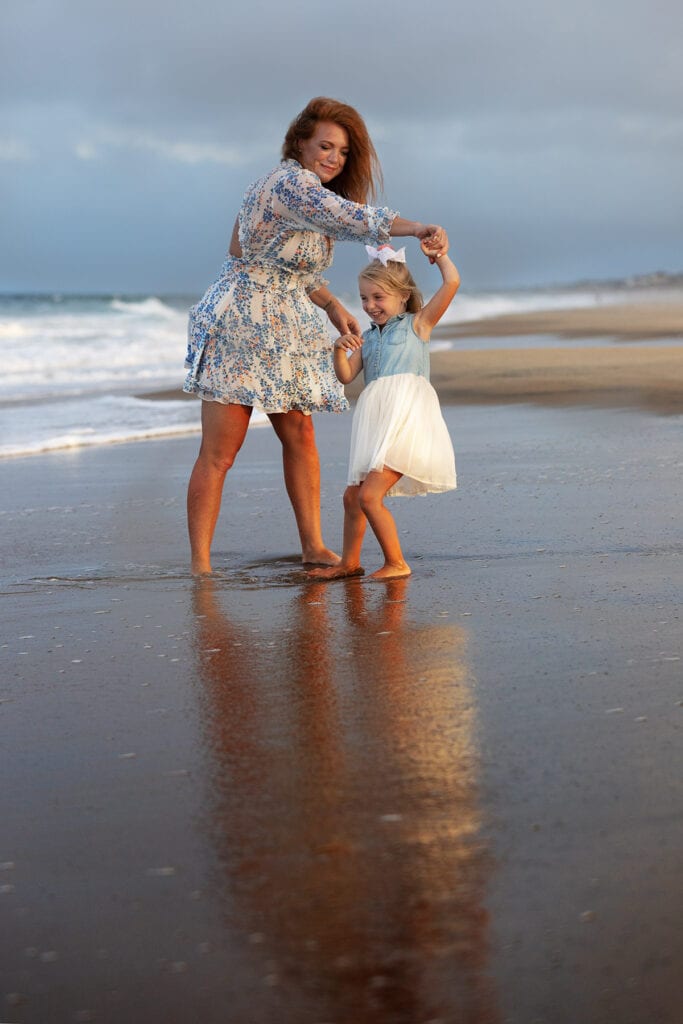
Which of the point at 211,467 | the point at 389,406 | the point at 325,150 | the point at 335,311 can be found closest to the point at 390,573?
the point at 389,406

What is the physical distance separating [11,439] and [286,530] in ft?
12.4

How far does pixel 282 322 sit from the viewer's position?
4289 millimetres

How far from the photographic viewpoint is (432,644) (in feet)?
10.3

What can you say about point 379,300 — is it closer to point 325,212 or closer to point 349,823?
point 325,212

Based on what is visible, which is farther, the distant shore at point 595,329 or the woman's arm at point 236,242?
the distant shore at point 595,329

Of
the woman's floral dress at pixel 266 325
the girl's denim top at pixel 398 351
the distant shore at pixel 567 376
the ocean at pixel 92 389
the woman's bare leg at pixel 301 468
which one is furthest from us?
the distant shore at pixel 567 376

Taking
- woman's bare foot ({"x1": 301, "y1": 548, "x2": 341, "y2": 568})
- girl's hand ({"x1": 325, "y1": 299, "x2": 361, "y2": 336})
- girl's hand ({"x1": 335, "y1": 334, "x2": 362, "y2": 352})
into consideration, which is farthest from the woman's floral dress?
woman's bare foot ({"x1": 301, "y1": 548, "x2": 341, "y2": 568})

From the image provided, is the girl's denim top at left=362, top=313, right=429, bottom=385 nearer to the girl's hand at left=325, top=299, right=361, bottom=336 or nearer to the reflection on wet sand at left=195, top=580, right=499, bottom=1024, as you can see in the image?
the girl's hand at left=325, top=299, right=361, bottom=336

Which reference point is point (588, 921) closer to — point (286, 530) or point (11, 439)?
point (286, 530)

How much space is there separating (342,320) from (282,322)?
0.23 meters

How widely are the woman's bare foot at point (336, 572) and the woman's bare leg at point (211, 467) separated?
1.32ft

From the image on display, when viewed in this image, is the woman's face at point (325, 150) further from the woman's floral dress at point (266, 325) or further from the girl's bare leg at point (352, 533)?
the girl's bare leg at point (352, 533)

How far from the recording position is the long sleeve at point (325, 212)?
374 cm

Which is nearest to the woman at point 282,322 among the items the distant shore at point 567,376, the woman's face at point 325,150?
the woman's face at point 325,150
